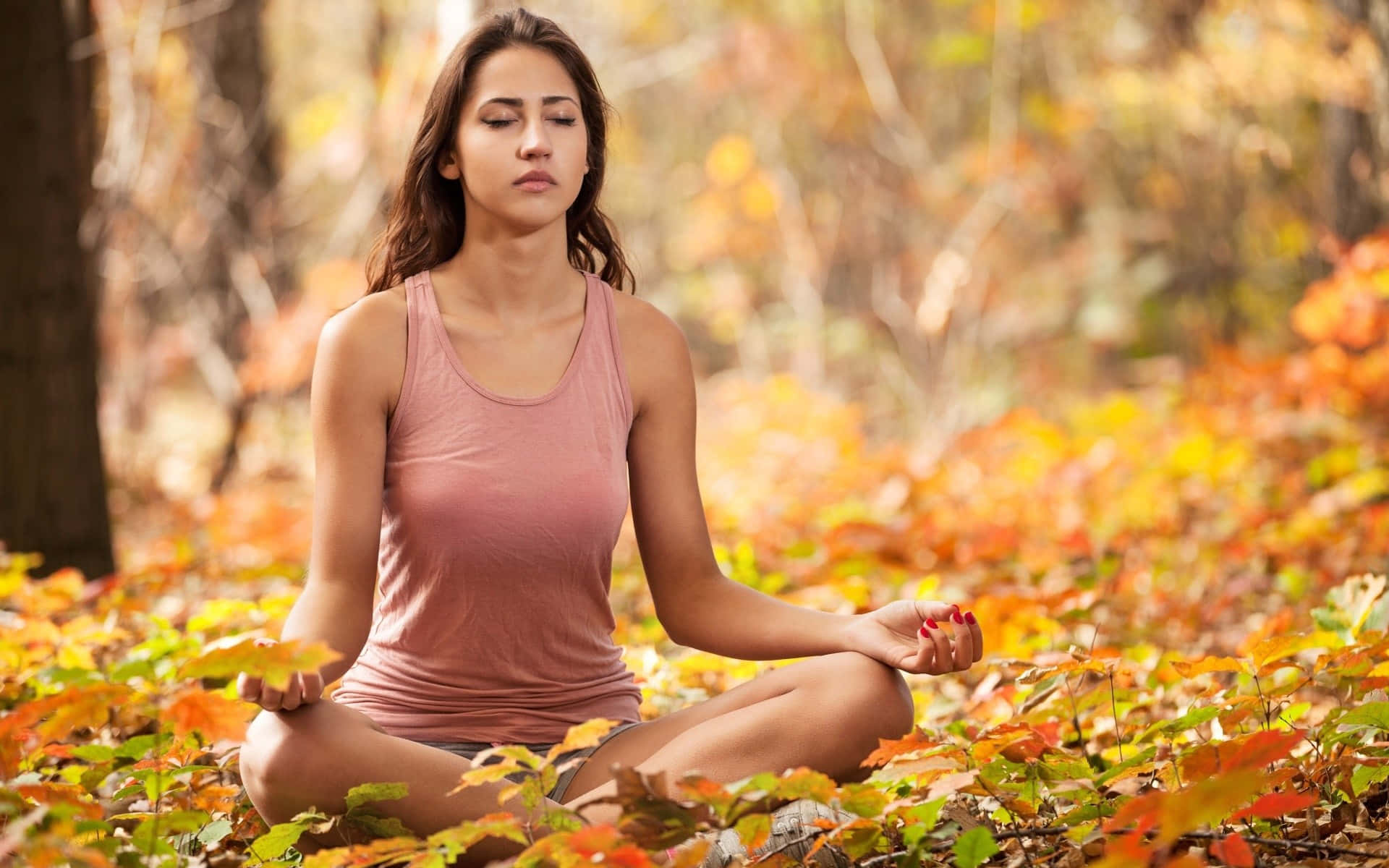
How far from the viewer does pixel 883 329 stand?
12.9m

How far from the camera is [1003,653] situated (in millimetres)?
3064

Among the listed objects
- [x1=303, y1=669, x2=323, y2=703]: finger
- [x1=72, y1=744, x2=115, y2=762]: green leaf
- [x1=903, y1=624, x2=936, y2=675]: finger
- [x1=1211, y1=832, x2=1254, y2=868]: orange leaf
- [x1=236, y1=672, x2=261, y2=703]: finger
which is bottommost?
[x1=72, y1=744, x2=115, y2=762]: green leaf

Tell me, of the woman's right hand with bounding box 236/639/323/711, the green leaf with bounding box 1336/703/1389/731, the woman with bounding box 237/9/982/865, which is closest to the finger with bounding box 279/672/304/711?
the woman's right hand with bounding box 236/639/323/711

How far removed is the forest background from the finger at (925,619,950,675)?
13cm

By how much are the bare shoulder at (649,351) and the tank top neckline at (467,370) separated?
74 mm

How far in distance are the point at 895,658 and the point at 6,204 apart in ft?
12.2

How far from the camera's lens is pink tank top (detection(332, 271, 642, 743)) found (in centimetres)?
226

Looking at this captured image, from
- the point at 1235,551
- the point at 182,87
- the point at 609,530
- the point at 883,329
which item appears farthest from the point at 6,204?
the point at 883,329

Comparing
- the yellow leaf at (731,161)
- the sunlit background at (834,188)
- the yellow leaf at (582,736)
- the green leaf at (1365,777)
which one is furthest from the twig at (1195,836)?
the yellow leaf at (731,161)

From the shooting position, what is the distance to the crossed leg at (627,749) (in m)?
1.93

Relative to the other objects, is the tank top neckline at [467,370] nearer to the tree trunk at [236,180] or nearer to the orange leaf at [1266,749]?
the orange leaf at [1266,749]

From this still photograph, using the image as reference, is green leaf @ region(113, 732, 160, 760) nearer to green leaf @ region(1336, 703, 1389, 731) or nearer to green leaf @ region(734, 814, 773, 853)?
green leaf @ region(734, 814, 773, 853)

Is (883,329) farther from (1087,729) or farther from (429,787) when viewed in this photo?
(429,787)

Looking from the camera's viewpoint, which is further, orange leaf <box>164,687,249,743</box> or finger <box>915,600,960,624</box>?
finger <box>915,600,960,624</box>
